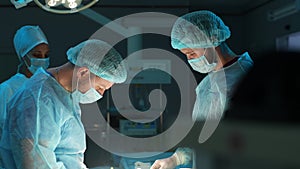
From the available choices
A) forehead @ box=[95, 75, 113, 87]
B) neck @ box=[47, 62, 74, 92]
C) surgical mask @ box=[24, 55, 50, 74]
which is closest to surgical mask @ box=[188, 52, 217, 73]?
forehead @ box=[95, 75, 113, 87]

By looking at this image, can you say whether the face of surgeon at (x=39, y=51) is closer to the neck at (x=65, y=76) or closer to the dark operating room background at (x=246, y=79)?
the dark operating room background at (x=246, y=79)

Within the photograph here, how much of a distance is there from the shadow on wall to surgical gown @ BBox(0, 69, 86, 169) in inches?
47.4

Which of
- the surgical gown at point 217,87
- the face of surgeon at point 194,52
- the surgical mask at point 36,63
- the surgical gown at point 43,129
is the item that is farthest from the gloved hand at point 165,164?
the surgical mask at point 36,63

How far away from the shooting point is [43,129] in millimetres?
1476

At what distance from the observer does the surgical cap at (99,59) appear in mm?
1643

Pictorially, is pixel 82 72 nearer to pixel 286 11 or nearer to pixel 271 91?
pixel 271 91

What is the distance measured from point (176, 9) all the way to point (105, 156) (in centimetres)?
194

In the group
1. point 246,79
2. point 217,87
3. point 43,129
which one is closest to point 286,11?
point 217,87

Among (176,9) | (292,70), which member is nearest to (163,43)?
(176,9)

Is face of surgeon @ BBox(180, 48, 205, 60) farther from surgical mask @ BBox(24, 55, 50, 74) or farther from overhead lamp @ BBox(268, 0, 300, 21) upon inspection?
overhead lamp @ BBox(268, 0, 300, 21)

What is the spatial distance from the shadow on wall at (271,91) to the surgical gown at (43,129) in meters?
1.20

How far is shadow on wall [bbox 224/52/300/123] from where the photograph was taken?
325mm

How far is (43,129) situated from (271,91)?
4.16 feet

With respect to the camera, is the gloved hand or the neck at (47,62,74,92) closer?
the neck at (47,62,74,92)
